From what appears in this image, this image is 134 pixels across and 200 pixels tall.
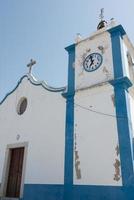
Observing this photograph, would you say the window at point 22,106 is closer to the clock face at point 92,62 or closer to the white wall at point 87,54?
the white wall at point 87,54

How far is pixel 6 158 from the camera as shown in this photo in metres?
9.78

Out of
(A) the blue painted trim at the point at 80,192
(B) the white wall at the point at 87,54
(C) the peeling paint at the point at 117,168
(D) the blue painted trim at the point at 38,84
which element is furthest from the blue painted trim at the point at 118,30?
(A) the blue painted trim at the point at 80,192

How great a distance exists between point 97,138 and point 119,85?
6.01 ft

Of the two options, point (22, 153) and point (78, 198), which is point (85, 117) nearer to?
point (78, 198)

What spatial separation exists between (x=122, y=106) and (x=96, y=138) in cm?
130

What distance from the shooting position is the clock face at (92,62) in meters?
8.30

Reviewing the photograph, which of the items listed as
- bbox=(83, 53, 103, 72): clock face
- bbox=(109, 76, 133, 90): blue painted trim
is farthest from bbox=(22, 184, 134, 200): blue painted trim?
bbox=(83, 53, 103, 72): clock face

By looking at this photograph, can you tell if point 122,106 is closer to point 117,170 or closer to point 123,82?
point 123,82

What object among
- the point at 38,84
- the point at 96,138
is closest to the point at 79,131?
the point at 96,138

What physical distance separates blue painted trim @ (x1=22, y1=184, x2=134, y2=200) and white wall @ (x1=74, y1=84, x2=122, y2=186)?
160mm

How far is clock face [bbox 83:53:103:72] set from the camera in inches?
327

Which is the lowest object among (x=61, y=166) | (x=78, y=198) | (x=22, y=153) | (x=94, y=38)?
(x=78, y=198)

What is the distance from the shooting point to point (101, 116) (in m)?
7.33

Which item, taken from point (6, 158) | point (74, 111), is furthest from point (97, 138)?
point (6, 158)
